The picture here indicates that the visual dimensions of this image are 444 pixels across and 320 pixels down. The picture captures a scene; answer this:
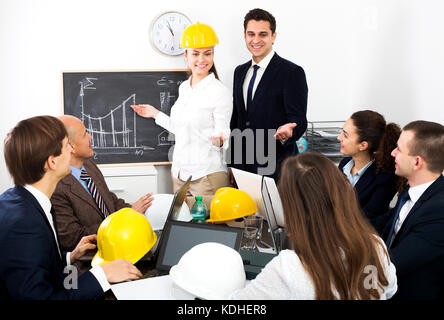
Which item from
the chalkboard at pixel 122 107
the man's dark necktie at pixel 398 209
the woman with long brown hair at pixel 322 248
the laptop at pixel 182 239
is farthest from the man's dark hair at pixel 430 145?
the chalkboard at pixel 122 107

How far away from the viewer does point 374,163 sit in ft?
7.89

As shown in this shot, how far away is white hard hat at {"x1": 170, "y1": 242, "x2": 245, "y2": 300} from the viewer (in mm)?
1353

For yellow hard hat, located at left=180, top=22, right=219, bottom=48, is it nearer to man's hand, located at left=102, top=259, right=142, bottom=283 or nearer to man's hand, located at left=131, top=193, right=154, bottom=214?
man's hand, located at left=131, top=193, right=154, bottom=214

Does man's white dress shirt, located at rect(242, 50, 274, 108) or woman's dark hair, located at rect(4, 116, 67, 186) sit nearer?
woman's dark hair, located at rect(4, 116, 67, 186)

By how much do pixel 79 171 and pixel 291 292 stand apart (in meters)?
1.34

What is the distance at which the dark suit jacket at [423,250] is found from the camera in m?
1.62

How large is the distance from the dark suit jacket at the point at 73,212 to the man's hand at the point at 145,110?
1.69 metres

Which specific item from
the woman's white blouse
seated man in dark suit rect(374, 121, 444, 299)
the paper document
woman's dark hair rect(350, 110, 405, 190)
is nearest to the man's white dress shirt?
the woman's white blouse

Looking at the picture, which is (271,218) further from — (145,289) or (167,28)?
(167,28)

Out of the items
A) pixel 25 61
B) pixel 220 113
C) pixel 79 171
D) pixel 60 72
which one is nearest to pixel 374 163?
pixel 220 113

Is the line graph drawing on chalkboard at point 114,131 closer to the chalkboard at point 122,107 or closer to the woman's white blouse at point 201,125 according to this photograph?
the chalkboard at point 122,107

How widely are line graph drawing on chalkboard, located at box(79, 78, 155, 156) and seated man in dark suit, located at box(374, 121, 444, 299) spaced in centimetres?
232

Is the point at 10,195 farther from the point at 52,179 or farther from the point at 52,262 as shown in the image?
the point at 52,262
